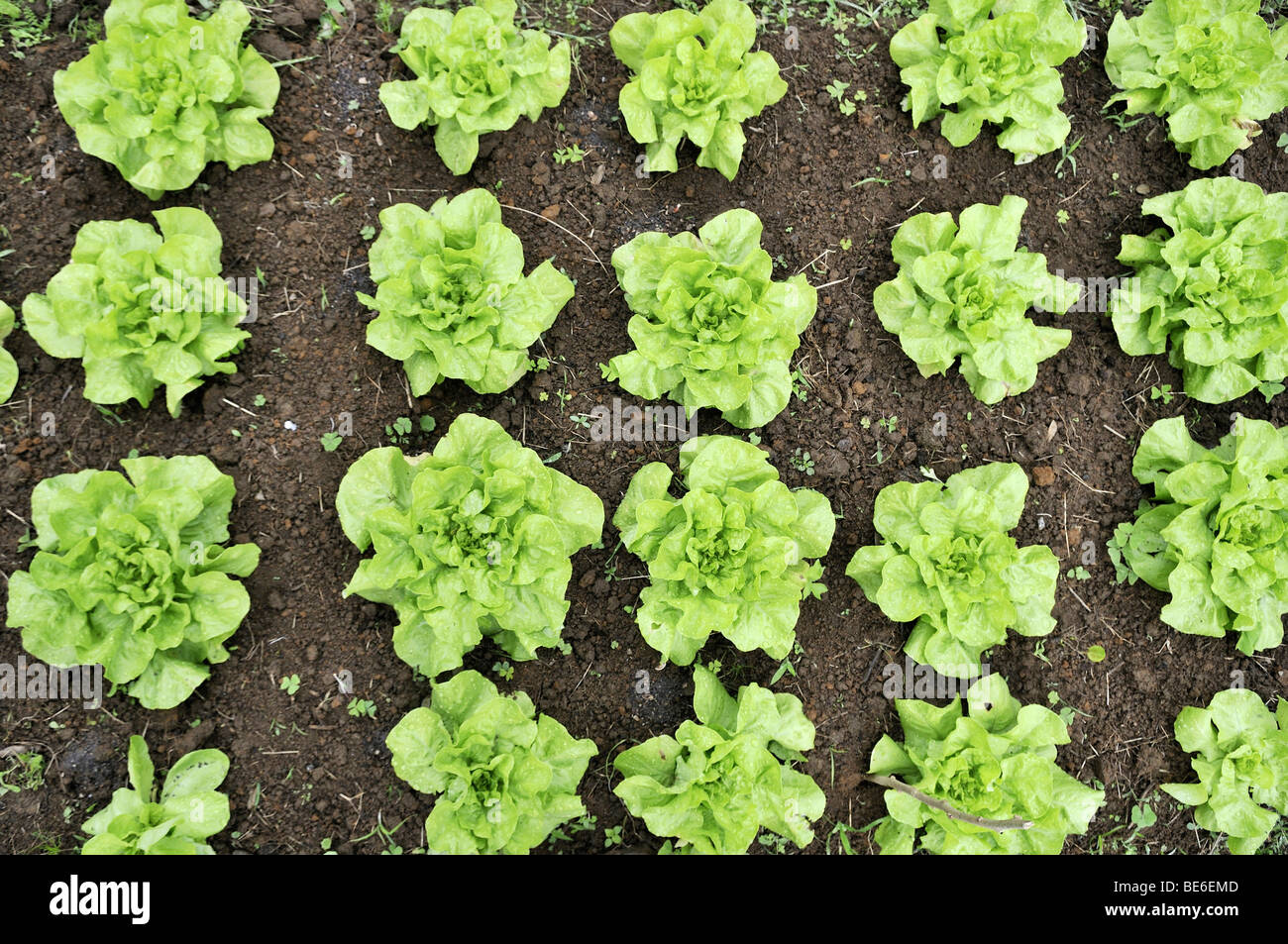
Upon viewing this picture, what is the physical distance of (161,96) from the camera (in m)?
4.59

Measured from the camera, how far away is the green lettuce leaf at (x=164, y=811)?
427 cm

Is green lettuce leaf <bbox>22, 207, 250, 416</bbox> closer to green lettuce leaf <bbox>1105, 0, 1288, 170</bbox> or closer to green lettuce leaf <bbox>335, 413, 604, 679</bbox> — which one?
green lettuce leaf <bbox>335, 413, 604, 679</bbox>

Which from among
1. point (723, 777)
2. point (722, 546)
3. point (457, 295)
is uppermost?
point (457, 295)

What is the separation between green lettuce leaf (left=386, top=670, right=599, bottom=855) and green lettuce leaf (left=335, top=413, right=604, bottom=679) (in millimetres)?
281

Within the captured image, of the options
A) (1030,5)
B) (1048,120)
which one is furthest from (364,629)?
(1030,5)

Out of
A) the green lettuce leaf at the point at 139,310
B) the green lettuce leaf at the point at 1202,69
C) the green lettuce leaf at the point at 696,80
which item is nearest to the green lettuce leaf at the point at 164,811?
the green lettuce leaf at the point at 139,310

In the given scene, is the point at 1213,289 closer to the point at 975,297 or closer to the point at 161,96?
the point at 975,297

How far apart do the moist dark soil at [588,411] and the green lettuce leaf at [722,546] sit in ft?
1.29

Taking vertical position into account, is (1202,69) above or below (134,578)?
above

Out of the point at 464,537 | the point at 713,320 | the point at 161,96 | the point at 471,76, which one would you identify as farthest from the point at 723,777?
the point at 161,96

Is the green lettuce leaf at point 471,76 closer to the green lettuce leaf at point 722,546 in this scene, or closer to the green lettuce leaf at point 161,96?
the green lettuce leaf at point 161,96

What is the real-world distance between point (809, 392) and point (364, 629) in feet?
9.95

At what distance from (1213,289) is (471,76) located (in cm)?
466

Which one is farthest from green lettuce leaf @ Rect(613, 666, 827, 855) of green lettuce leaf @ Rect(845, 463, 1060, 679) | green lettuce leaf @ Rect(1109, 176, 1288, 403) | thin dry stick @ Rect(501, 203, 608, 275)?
green lettuce leaf @ Rect(1109, 176, 1288, 403)
